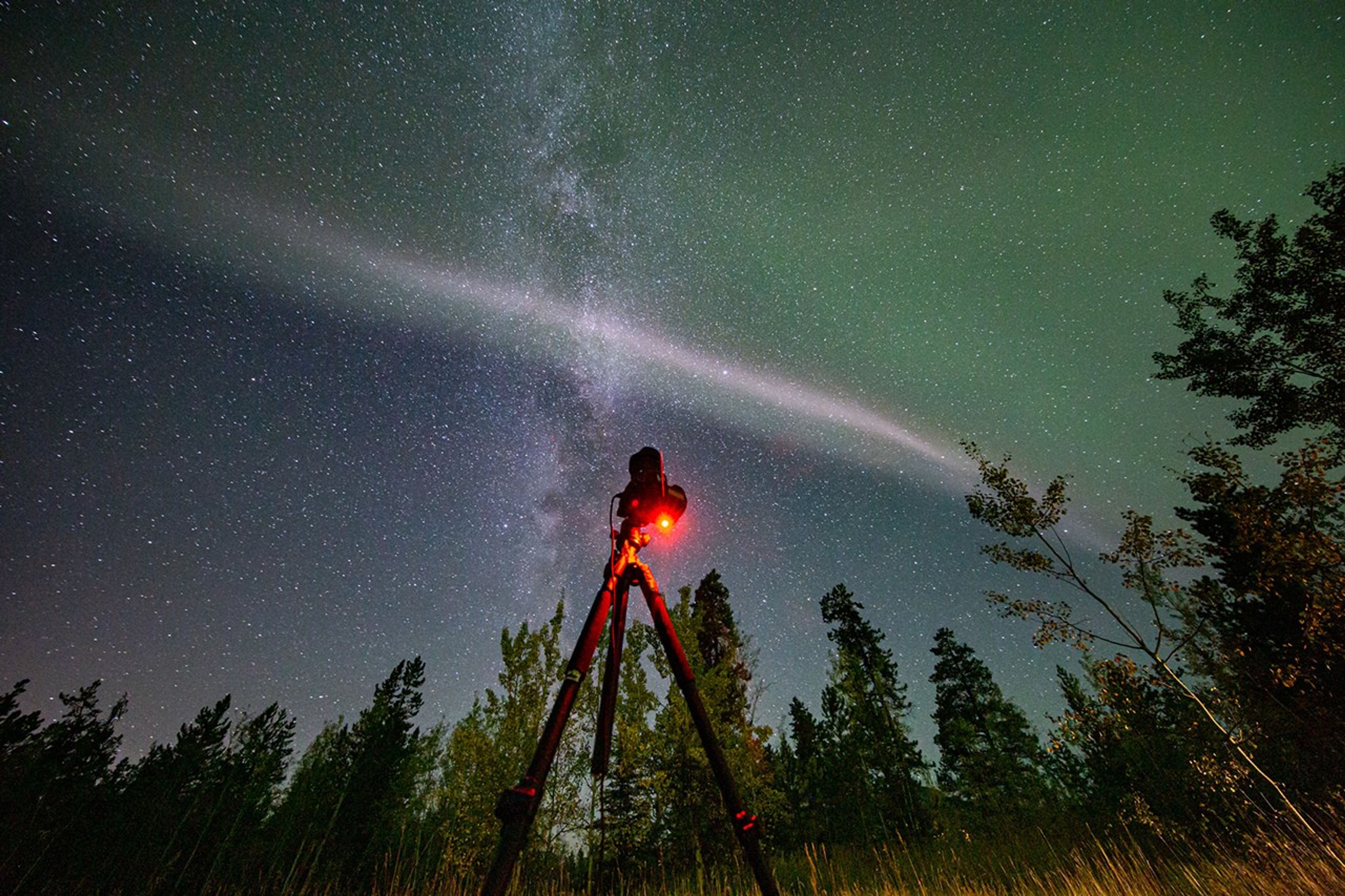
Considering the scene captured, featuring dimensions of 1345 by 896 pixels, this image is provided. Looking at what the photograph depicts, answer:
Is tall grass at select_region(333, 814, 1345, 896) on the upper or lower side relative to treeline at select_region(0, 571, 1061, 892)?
lower

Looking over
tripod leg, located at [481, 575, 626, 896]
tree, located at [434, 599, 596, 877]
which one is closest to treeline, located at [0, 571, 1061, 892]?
tree, located at [434, 599, 596, 877]

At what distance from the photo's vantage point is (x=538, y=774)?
6.51ft

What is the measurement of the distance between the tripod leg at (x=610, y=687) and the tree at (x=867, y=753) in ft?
76.9

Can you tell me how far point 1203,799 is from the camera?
1494 centimetres

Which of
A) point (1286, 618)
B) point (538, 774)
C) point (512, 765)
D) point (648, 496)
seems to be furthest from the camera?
point (1286, 618)

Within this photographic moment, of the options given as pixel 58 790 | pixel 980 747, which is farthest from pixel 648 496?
pixel 58 790

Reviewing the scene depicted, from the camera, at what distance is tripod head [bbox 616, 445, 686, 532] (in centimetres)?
311

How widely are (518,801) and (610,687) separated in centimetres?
94

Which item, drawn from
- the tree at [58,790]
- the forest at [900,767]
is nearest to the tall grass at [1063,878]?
the forest at [900,767]

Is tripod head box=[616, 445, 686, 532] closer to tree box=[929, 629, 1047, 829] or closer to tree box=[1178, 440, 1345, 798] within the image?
tree box=[1178, 440, 1345, 798]

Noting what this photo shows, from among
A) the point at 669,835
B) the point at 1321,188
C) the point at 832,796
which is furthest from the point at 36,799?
the point at 1321,188

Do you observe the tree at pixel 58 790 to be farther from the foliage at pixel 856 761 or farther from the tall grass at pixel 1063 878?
the foliage at pixel 856 761

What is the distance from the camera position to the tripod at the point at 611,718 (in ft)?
5.89

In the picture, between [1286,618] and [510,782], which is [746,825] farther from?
[1286,618]
